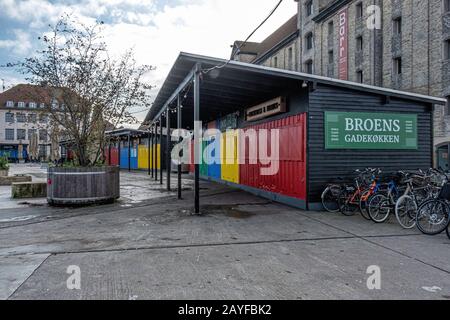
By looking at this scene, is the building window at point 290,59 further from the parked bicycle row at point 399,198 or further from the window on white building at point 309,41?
the parked bicycle row at point 399,198

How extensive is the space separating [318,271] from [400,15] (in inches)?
994

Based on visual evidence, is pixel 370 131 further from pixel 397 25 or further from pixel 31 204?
pixel 397 25

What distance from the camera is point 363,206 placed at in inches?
344

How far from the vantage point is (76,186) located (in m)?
10.1

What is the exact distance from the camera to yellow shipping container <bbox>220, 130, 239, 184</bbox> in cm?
1556

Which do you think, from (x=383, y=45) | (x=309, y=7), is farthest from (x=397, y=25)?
(x=309, y=7)

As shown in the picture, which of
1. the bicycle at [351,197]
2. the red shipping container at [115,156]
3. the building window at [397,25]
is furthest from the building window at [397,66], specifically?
the red shipping container at [115,156]

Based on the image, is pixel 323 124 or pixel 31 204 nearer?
pixel 323 124

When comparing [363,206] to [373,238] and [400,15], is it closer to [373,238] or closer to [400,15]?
[373,238]

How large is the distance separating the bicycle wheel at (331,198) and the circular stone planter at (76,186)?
6.01 meters

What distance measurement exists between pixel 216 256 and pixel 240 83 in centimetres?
649

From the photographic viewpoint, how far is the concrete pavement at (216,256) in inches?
156

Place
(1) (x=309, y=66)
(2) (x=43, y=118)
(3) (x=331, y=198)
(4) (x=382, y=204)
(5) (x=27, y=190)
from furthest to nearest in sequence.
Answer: (1) (x=309, y=66)
(5) (x=27, y=190)
(2) (x=43, y=118)
(3) (x=331, y=198)
(4) (x=382, y=204)
